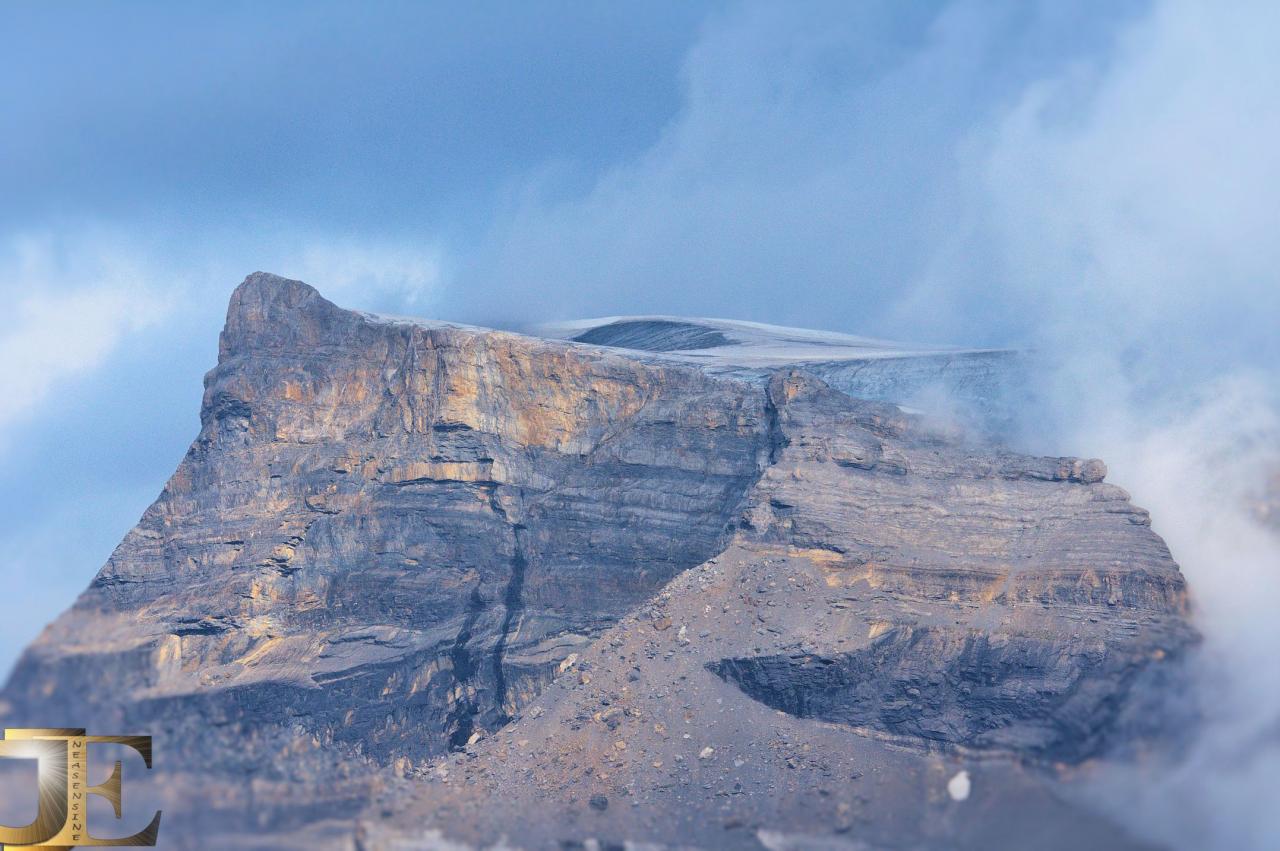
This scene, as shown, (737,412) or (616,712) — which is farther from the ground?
(737,412)

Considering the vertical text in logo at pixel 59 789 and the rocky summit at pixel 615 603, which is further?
the rocky summit at pixel 615 603

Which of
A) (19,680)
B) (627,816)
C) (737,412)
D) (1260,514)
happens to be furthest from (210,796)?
(1260,514)

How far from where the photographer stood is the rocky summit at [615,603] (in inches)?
2992

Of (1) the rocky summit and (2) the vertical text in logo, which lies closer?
(2) the vertical text in logo

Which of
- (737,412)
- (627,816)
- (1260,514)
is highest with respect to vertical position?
(737,412)

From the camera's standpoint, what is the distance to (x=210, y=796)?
67188mm

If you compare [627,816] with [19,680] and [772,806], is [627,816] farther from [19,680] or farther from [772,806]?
[19,680]

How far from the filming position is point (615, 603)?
10244cm

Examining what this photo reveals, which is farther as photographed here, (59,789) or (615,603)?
(615,603)

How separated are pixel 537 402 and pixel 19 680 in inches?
1672

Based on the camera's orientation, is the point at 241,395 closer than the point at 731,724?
No

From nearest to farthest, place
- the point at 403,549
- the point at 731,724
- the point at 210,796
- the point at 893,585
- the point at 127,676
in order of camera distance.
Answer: the point at 210,796
the point at 127,676
the point at 731,724
the point at 893,585
the point at 403,549

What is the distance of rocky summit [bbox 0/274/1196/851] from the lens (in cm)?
7600

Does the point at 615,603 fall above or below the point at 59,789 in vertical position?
above
